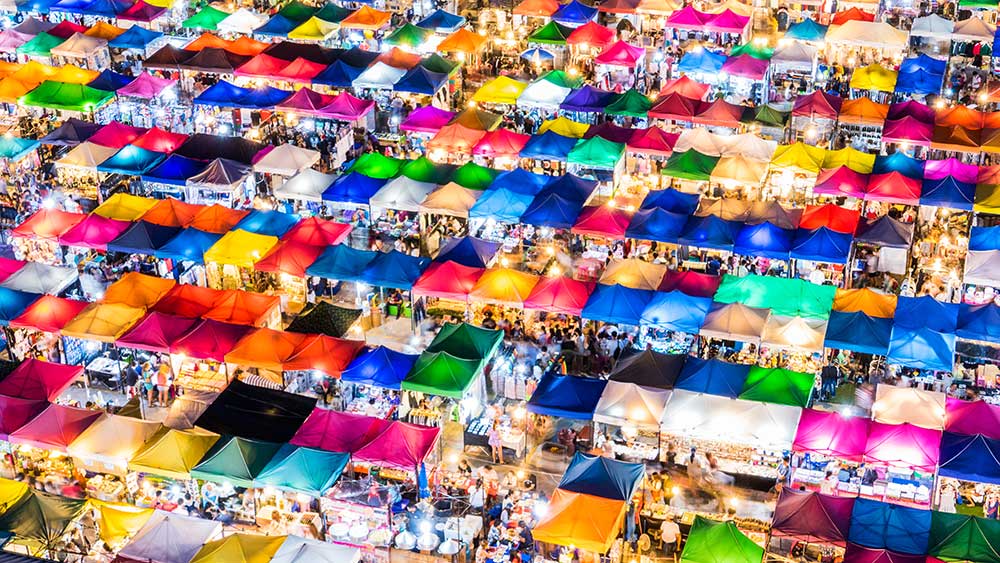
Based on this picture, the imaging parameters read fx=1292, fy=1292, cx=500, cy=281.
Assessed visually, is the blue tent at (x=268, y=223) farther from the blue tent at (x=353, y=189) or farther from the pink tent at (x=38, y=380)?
the pink tent at (x=38, y=380)

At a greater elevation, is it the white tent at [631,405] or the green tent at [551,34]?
the green tent at [551,34]

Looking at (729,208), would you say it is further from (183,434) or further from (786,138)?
(183,434)

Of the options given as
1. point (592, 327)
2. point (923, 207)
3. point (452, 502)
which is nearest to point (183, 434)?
point (452, 502)

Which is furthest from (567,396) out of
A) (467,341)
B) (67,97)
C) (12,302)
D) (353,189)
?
(67,97)

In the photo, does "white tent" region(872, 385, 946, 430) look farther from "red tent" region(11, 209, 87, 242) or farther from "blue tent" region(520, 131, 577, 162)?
"red tent" region(11, 209, 87, 242)

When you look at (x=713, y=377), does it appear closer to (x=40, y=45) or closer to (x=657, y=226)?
(x=657, y=226)

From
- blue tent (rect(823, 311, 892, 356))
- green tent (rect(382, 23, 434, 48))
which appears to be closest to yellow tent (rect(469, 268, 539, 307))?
blue tent (rect(823, 311, 892, 356))

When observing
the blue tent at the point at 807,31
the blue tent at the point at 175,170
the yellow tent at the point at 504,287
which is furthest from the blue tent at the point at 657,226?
the blue tent at the point at 807,31
